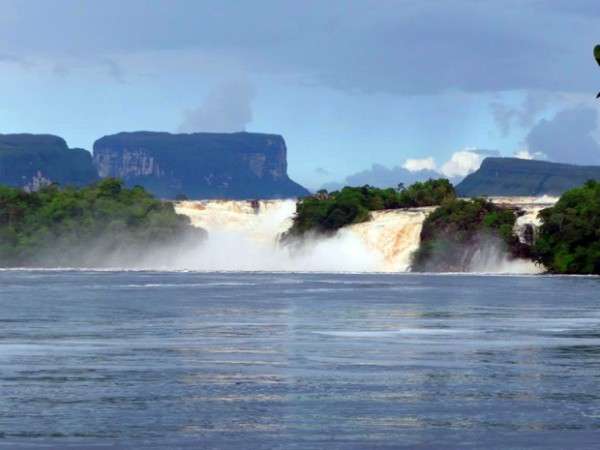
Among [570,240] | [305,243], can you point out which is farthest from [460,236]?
[305,243]

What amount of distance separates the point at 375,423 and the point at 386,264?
111069mm

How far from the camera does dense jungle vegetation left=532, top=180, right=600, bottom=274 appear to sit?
4815 inches

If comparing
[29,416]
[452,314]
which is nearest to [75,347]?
[29,416]

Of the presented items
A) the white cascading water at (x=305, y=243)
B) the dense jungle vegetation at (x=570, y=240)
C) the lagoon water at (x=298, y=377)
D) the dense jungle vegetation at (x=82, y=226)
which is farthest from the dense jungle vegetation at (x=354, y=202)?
the lagoon water at (x=298, y=377)

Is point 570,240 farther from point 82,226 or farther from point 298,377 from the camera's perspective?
point 298,377

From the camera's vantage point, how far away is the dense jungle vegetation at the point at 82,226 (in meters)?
158

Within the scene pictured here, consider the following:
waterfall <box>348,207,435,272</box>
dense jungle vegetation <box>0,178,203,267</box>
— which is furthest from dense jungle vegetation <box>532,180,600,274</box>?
dense jungle vegetation <box>0,178,203,267</box>

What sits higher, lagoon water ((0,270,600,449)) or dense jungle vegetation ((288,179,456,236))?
dense jungle vegetation ((288,179,456,236))

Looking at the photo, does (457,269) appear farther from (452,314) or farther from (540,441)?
(540,441)

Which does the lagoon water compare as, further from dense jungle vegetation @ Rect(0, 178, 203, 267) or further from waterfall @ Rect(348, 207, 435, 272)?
dense jungle vegetation @ Rect(0, 178, 203, 267)

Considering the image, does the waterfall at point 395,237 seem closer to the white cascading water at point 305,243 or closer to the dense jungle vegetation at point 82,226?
the white cascading water at point 305,243

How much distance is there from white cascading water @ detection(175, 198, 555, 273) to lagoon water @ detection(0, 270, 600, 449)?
75.3 meters

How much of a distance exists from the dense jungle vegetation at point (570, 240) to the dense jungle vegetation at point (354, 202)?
26005 mm

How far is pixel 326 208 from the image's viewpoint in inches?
5920
